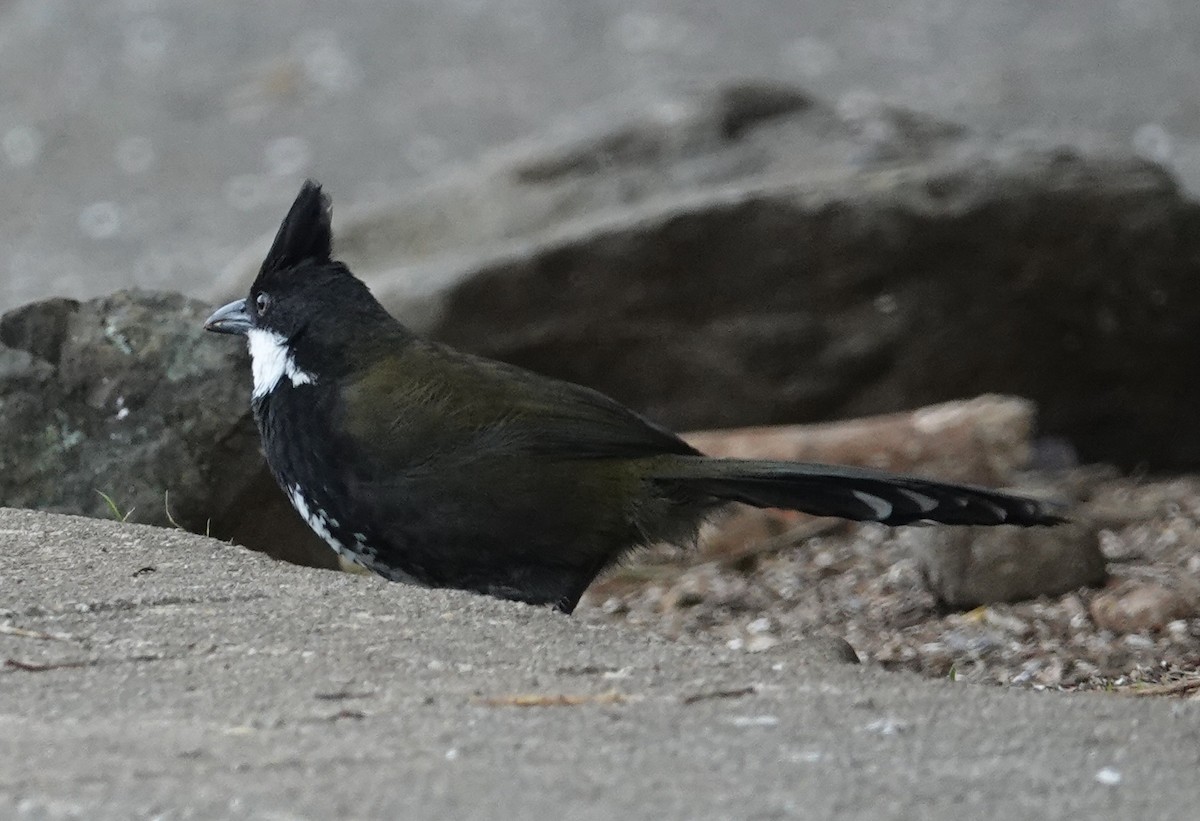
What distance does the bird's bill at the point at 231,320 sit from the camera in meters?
4.48

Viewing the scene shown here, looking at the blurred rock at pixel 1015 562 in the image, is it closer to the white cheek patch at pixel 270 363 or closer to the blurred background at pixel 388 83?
the white cheek patch at pixel 270 363

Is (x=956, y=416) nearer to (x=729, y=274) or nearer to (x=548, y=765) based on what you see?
(x=729, y=274)

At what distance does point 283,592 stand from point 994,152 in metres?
4.18

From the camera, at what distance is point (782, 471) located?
395 centimetres

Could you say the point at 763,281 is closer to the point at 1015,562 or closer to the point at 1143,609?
the point at 1015,562

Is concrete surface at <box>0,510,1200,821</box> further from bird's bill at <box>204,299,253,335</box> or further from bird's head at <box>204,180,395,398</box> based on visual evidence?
bird's bill at <box>204,299,253,335</box>

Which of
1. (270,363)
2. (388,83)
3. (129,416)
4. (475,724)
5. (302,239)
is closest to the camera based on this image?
(475,724)

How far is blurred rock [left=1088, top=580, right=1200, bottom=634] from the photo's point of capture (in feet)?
15.0

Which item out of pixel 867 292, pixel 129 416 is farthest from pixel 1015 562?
pixel 129 416

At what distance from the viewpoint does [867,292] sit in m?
6.66

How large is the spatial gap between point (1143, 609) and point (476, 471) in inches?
69.3

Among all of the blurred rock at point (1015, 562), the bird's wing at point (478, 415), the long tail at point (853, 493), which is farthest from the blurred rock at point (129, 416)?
the blurred rock at point (1015, 562)

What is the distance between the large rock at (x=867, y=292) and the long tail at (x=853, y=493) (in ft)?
8.27

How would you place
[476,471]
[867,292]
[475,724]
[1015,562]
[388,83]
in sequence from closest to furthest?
[475,724] < [476,471] < [1015,562] < [867,292] < [388,83]
